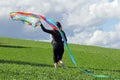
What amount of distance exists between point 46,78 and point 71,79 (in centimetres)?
106

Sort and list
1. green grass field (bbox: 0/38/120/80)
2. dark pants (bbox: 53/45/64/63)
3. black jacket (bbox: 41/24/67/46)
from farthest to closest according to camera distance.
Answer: dark pants (bbox: 53/45/64/63), black jacket (bbox: 41/24/67/46), green grass field (bbox: 0/38/120/80)

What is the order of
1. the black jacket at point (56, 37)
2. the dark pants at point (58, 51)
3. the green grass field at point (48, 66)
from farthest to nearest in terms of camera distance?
the dark pants at point (58, 51) → the black jacket at point (56, 37) → the green grass field at point (48, 66)

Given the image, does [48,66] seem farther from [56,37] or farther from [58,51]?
[56,37]

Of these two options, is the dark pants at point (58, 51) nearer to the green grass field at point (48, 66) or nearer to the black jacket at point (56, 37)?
the black jacket at point (56, 37)

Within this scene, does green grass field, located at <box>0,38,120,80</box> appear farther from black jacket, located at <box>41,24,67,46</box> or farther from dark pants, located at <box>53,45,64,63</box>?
black jacket, located at <box>41,24,67,46</box>

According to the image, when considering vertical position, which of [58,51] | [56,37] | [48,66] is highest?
[56,37]

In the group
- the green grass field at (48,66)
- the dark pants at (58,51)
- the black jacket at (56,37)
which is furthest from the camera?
the dark pants at (58,51)

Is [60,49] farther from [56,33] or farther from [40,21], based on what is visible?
[40,21]

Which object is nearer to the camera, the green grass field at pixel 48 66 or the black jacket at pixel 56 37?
the green grass field at pixel 48 66

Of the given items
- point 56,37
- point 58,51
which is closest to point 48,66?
point 58,51

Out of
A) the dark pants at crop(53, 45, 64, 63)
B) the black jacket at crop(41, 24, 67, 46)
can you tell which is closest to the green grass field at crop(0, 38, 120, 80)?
the dark pants at crop(53, 45, 64, 63)

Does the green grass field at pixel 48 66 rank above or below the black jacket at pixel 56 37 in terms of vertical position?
below

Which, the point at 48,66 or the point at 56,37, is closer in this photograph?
Answer: the point at 56,37

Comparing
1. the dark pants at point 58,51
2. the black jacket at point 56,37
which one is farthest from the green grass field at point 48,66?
the black jacket at point 56,37
